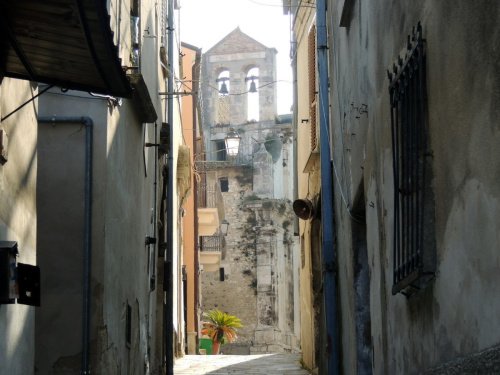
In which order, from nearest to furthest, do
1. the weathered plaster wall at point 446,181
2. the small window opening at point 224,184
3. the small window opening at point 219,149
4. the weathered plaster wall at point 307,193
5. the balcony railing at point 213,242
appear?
1. the weathered plaster wall at point 446,181
2. the weathered plaster wall at point 307,193
3. the balcony railing at point 213,242
4. the small window opening at point 224,184
5. the small window opening at point 219,149

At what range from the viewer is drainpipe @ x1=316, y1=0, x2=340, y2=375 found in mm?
11297

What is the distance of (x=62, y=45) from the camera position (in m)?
5.66

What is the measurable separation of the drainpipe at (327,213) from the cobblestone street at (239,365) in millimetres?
4428

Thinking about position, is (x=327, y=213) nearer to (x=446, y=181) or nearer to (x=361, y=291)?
(x=361, y=291)

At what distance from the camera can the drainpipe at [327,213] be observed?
1130 centimetres

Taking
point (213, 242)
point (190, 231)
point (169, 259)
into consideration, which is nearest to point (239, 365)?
point (169, 259)

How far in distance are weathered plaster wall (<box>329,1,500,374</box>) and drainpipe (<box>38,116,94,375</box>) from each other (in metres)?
2.43

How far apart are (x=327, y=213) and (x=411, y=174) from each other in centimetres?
598

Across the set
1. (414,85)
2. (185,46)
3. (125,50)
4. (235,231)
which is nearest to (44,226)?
(125,50)

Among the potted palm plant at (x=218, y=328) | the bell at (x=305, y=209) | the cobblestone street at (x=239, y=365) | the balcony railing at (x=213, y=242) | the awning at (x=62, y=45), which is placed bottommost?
the potted palm plant at (x=218, y=328)

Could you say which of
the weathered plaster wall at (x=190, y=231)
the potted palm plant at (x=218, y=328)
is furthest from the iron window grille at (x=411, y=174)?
the potted palm plant at (x=218, y=328)

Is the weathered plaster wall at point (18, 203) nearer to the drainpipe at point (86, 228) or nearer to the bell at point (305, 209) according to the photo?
the drainpipe at point (86, 228)

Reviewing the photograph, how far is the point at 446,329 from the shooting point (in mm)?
4973

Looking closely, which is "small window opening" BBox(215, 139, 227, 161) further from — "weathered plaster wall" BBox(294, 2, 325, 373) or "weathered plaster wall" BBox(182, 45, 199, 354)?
"weathered plaster wall" BBox(294, 2, 325, 373)
